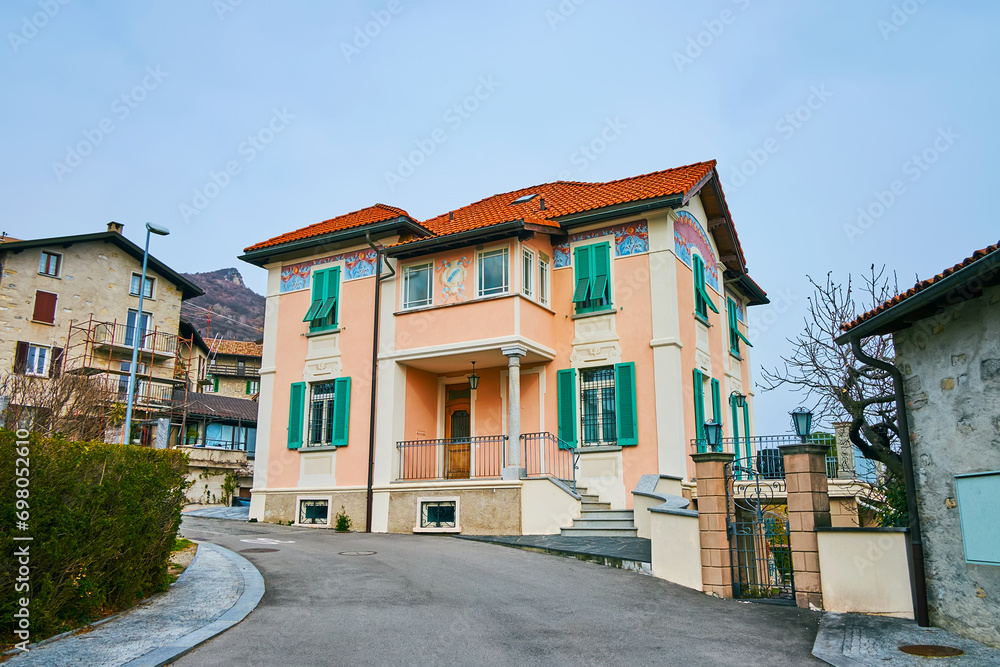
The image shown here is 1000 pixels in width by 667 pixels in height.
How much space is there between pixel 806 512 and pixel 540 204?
1227cm

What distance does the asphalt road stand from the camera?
22.1 ft

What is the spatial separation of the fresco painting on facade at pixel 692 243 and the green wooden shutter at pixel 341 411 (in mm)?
8666

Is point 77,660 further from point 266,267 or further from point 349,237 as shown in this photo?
point 266,267

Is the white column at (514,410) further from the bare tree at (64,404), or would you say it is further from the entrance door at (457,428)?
the bare tree at (64,404)

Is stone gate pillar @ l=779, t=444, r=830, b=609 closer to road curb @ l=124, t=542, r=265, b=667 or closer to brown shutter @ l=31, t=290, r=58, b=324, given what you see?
road curb @ l=124, t=542, r=265, b=667

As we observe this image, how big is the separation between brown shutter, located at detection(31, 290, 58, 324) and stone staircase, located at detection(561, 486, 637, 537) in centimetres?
2921

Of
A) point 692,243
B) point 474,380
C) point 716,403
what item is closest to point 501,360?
point 474,380

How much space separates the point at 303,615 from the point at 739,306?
18917mm

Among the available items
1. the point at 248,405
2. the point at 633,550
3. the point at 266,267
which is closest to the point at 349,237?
the point at 266,267

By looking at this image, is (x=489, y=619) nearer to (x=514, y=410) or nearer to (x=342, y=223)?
(x=514, y=410)

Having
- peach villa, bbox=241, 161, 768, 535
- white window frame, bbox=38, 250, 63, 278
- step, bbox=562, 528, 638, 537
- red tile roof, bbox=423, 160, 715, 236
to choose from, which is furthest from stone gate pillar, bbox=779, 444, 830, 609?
white window frame, bbox=38, 250, 63, 278

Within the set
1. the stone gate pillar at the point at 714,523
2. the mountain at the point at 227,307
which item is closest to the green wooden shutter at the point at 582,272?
the stone gate pillar at the point at 714,523

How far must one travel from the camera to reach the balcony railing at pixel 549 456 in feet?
56.7

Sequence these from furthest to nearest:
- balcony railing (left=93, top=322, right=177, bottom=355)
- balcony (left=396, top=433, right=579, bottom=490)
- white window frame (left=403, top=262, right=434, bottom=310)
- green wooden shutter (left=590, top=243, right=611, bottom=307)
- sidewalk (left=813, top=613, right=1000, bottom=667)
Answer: balcony railing (left=93, top=322, right=177, bottom=355) → white window frame (left=403, top=262, right=434, bottom=310) → green wooden shutter (left=590, top=243, right=611, bottom=307) → balcony (left=396, top=433, right=579, bottom=490) → sidewalk (left=813, top=613, right=1000, bottom=667)
